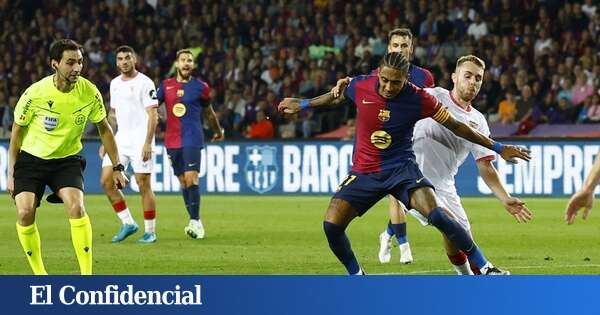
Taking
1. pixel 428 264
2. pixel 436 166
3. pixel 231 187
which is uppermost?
pixel 436 166

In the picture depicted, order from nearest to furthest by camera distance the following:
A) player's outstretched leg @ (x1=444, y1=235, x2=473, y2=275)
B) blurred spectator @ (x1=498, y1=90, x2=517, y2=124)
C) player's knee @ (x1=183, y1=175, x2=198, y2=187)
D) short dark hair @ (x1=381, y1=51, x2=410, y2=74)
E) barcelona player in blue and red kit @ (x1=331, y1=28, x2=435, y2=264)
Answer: short dark hair @ (x1=381, y1=51, x2=410, y2=74) < player's outstretched leg @ (x1=444, y1=235, x2=473, y2=275) < barcelona player in blue and red kit @ (x1=331, y1=28, x2=435, y2=264) < player's knee @ (x1=183, y1=175, x2=198, y2=187) < blurred spectator @ (x1=498, y1=90, x2=517, y2=124)

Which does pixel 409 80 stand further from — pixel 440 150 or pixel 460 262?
pixel 460 262

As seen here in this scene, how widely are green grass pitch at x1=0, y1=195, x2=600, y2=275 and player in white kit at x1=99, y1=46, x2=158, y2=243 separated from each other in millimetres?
325

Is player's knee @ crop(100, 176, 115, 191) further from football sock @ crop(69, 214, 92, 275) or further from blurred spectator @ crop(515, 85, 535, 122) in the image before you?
blurred spectator @ crop(515, 85, 535, 122)

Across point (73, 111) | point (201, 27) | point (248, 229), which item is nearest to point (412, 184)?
point (73, 111)

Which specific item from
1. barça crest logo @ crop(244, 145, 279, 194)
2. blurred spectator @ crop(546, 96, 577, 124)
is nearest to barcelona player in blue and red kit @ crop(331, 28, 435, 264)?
barça crest logo @ crop(244, 145, 279, 194)

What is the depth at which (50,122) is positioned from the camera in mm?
11055

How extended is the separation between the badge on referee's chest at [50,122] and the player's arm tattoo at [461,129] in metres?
3.02

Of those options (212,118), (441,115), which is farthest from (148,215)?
(441,115)

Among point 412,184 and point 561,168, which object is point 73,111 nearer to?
point 412,184

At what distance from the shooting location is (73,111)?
11070mm

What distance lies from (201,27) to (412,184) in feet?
69.1

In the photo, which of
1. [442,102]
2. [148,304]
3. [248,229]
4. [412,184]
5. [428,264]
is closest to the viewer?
[148,304]

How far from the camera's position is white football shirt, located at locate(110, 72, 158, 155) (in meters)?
16.1
